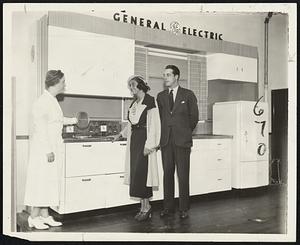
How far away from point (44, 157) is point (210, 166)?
2262mm

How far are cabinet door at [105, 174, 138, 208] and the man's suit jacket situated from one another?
0.63 m

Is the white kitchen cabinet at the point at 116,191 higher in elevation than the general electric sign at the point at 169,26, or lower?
lower

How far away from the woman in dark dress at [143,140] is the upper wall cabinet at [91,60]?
1.87 ft

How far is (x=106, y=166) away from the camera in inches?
150

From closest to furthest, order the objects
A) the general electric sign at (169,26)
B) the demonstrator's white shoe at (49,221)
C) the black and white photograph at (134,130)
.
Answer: the black and white photograph at (134,130) → the demonstrator's white shoe at (49,221) → the general electric sign at (169,26)

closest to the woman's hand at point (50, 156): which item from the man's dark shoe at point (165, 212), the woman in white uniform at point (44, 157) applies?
the woman in white uniform at point (44, 157)

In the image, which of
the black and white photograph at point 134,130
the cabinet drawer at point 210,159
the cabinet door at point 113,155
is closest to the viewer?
the black and white photograph at point 134,130

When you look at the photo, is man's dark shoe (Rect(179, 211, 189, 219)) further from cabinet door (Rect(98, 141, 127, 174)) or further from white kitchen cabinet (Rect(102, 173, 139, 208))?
cabinet door (Rect(98, 141, 127, 174))

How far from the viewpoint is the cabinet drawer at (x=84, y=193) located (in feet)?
11.7

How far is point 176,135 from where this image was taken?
3.74 metres

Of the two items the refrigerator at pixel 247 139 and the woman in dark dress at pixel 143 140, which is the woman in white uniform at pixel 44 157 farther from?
the refrigerator at pixel 247 139

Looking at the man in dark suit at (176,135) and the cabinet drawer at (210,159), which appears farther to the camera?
the cabinet drawer at (210,159)

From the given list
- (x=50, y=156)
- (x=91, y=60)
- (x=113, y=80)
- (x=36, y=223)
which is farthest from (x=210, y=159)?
(x=36, y=223)

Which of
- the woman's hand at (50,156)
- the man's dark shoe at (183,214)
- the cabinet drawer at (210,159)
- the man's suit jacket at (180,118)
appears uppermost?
the man's suit jacket at (180,118)
